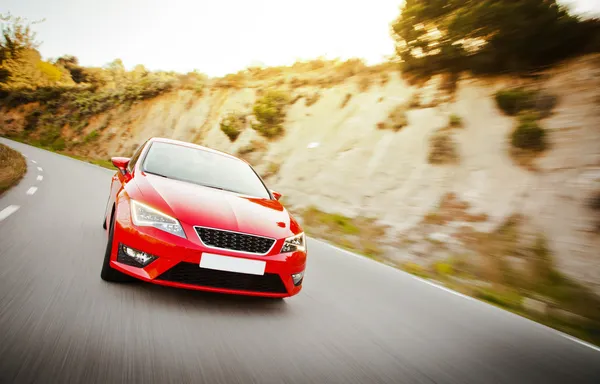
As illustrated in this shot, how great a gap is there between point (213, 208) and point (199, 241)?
0.44 m

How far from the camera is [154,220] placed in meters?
3.24

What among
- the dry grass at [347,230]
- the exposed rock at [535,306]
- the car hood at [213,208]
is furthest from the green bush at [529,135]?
the car hood at [213,208]

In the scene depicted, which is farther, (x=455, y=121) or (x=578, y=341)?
(x=455, y=121)

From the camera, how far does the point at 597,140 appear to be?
8.32m

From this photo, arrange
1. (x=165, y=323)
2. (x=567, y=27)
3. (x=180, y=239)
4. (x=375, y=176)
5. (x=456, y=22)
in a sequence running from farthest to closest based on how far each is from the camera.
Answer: (x=375, y=176), (x=456, y=22), (x=567, y=27), (x=180, y=239), (x=165, y=323)

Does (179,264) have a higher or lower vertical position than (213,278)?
higher

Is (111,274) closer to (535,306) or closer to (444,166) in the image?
(535,306)

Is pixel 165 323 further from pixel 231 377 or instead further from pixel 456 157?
pixel 456 157

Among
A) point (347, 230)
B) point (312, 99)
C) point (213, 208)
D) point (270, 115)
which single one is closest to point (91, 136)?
point (270, 115)

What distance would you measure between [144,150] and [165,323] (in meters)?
2.59

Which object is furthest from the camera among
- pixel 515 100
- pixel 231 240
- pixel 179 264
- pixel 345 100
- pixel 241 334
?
pixel 345 100

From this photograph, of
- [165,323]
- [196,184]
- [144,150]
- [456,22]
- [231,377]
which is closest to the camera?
[231,377]

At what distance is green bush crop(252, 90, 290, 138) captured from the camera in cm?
1842

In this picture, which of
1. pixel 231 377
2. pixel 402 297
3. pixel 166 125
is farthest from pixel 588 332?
pixel 166 125
